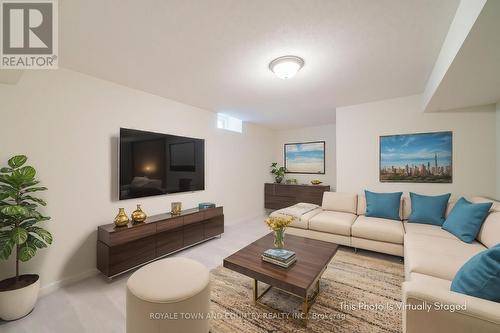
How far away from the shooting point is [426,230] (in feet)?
8.14

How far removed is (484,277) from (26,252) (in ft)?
10.6

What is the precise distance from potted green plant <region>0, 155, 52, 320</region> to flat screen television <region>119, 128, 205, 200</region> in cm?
88

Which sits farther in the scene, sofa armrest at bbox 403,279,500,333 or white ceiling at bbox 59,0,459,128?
white ceiling at bbox 59,0,459,128

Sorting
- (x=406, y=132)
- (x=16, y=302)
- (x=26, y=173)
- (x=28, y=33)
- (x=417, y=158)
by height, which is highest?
(x=28, y=33)

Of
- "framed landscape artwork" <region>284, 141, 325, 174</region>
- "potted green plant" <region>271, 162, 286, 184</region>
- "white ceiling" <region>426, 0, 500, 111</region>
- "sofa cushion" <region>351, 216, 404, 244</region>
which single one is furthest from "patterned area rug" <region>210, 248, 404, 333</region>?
"potted green plant" <region>271, 162, 286, 184</region>

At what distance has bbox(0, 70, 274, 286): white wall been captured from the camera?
2.01 meters

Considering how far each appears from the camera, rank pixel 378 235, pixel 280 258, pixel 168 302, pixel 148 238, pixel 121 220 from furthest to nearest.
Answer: pixel 378 235 < pixel 148 238 < pixel 121 220 < pixel 280 258 < pixel 168 302

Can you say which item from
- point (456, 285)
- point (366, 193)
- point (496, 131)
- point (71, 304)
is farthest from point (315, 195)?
point (71, 304)

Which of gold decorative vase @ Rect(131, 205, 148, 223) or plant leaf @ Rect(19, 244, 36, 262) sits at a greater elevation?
gold decorative vase @ Rect(131, 205, 148, 223)

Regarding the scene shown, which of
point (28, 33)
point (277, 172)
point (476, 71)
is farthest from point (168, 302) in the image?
point (277, 172)

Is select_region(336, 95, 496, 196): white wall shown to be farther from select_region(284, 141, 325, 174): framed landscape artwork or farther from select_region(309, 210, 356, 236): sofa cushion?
select_region(284, 141, 325, 174): framed landscape artwork

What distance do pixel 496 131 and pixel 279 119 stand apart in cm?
341

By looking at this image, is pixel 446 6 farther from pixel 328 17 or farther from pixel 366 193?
pixel 366 193

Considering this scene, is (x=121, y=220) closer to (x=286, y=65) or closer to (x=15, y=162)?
(x=15, y=162)
